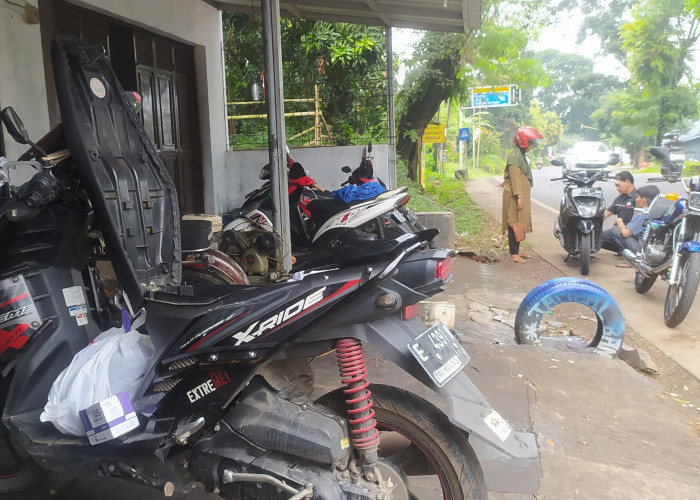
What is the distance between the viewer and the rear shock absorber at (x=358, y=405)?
191 centimetres

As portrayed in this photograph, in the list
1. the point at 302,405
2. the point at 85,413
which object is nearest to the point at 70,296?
the point at 85,413

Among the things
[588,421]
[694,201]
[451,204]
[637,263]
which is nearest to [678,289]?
[694,201]

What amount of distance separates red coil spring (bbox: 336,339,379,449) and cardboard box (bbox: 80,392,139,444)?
0.75 m

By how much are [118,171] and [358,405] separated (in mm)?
1485

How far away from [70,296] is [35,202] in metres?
0.51

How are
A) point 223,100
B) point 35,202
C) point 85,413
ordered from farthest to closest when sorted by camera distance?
point 223,100 → point 35,202 → point 85,413

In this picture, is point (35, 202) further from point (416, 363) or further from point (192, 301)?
point (416, 363)

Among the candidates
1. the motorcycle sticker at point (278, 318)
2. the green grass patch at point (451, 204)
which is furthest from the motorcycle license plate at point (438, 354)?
the green grass patch at point (451, 204)

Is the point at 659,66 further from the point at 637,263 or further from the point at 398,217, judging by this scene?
the point at 398,217

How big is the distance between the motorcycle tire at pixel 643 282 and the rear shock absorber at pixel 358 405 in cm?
565

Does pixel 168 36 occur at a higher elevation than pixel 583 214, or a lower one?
higher

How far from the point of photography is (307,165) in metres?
8.95

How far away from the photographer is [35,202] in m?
2.20

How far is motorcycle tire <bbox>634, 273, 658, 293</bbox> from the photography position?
21.7 ft
